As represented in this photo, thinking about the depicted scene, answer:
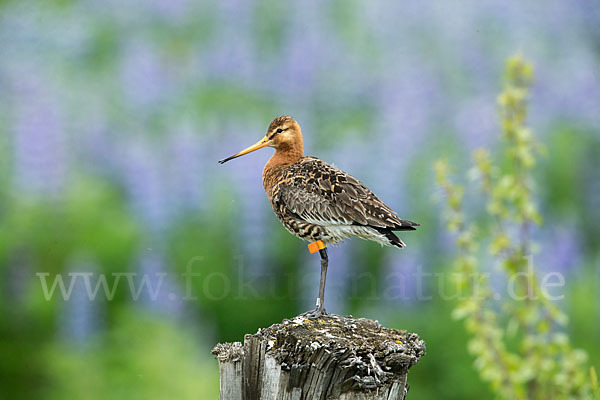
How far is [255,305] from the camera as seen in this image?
6543 mm

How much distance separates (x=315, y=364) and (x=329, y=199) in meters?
1.05

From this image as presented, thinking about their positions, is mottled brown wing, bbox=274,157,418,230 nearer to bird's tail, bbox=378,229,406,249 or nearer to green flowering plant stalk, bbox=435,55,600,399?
bird's tail, bbox=378,229,406,249

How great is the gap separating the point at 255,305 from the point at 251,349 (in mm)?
3596

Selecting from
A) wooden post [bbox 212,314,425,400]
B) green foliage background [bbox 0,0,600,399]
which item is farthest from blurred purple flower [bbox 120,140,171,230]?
wooden post [bbox 212,314,425,400]

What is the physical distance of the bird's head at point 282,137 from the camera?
3904 millimetres

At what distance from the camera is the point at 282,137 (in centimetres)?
393

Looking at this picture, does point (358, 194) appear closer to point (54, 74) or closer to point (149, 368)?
point (149, 368)

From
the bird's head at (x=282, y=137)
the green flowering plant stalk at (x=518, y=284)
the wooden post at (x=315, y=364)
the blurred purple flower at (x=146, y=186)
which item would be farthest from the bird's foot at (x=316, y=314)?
the blurred purple flower at (x=146, y=186)

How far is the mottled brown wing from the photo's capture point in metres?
3.54

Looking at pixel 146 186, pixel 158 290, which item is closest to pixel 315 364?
pixel 158 290

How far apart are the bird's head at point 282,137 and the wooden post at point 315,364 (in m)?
1.16

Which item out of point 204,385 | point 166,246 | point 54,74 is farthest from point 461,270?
point 54,74

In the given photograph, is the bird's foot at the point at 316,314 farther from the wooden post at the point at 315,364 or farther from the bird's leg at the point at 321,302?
the wooden post at the point at 315,364

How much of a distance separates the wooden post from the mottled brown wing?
2.14ft
